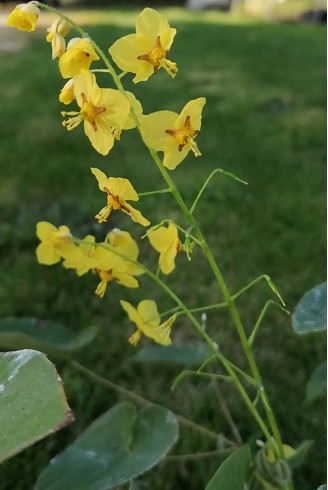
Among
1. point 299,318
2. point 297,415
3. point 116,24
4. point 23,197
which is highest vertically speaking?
point 299,318

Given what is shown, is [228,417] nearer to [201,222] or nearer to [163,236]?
[163,236]

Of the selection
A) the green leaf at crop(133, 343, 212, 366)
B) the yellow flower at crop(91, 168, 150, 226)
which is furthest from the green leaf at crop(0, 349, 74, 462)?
the green leaf at crop(133, 343, 212, 366)

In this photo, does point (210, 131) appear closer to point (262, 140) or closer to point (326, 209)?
point (262, 140)

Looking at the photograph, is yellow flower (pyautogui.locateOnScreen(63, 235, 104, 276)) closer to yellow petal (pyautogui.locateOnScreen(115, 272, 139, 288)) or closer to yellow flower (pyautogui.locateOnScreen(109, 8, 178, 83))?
yellow petal (pyautogui.locateOnScreen(115, 272, 139, 288))

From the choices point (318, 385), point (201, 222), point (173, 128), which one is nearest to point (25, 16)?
point (173, 128)

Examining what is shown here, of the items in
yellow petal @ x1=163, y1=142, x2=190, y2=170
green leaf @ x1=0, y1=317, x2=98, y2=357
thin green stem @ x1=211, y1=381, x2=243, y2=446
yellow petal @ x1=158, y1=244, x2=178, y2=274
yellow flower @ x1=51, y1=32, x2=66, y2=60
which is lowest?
thin green stem @ x1=211, y1=381, x2=243, y2=446

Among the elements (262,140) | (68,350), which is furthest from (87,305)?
(262,140)
